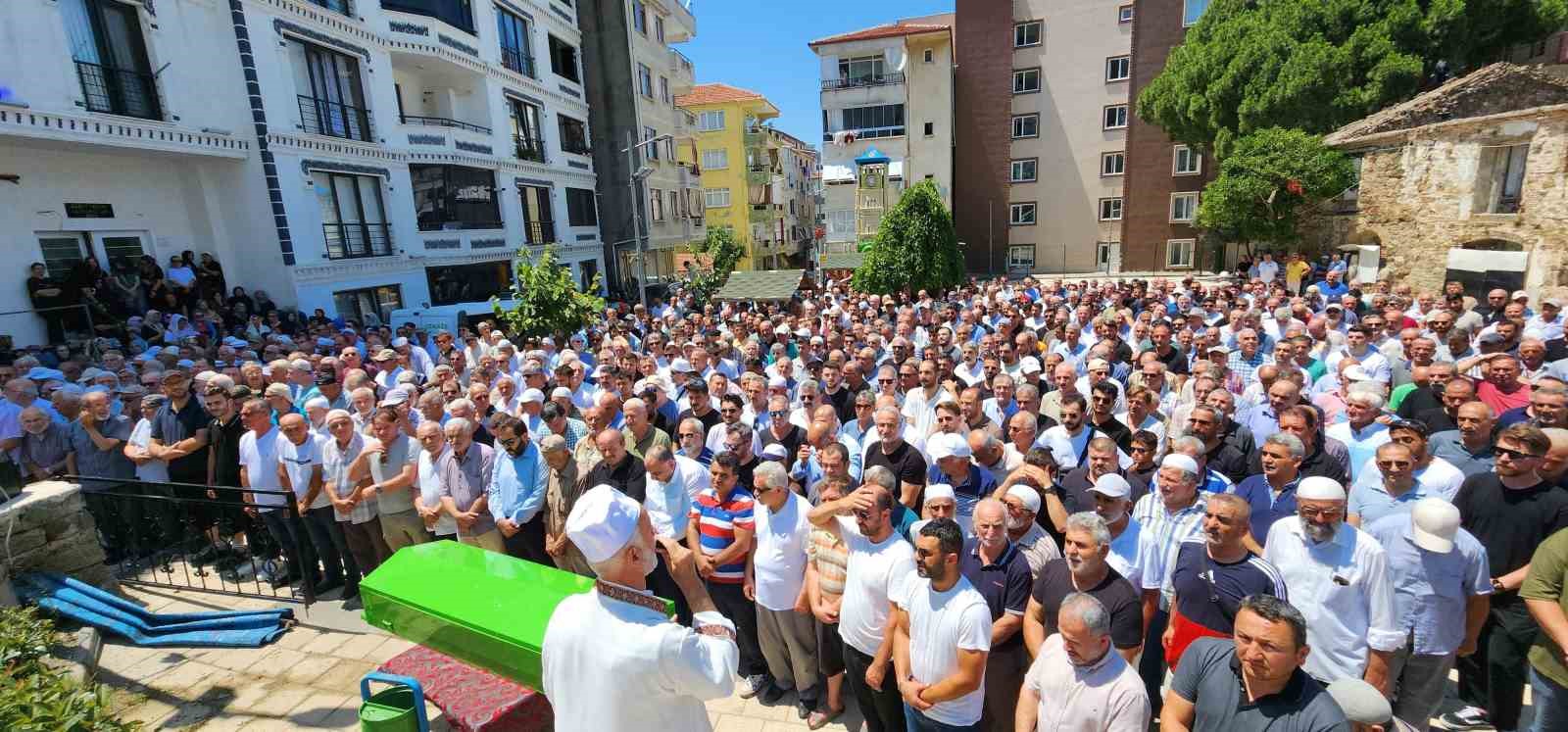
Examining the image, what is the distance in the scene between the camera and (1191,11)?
98.5 feet

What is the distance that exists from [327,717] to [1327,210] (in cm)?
2882

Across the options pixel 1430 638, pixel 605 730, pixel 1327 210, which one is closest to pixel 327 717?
pixel 605 730

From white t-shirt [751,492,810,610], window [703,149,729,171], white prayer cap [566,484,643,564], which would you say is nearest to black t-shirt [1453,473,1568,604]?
white t-shirt [751,492,810,610]

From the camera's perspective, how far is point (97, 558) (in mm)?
5164

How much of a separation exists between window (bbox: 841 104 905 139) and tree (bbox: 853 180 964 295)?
1343 cm

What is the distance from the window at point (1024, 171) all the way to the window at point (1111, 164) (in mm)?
3043

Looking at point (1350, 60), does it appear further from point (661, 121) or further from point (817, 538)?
point (817, 538)

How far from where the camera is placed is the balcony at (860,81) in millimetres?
31906

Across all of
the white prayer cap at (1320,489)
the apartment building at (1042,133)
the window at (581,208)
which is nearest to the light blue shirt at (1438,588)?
the white prayer cap at (1320,489)

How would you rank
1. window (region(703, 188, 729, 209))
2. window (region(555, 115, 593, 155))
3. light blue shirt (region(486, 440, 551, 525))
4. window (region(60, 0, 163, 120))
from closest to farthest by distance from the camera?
light blue shirt (region(486, 440, 551, 525)) < window (region(60, 0, 163, 120)) < window (region(555, 115, 593, 155)) < window (region(703, 188, 729, 209))

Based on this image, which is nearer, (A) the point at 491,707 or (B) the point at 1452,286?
(A) the point at 491,707

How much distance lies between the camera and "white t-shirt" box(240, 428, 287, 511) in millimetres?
5762

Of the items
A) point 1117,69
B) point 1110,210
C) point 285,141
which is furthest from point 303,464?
point 1117,69

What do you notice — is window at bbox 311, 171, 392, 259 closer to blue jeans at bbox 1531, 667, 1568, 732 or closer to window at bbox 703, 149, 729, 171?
blue jeans at bbox 1531, 667, 1568, 732
